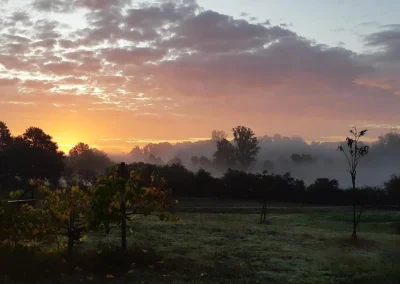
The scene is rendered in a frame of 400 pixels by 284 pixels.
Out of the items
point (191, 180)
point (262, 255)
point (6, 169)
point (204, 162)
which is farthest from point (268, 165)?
point (262, 255)

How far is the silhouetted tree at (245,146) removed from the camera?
11406 cm

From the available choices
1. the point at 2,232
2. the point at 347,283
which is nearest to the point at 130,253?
the point at 2,232

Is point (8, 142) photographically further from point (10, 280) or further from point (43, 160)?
point (10, 280)

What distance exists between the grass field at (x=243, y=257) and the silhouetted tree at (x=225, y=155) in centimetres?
9477

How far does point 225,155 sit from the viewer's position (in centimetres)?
11681

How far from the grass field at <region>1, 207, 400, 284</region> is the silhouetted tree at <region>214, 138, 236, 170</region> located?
94.8 m

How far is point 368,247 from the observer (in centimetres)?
1772

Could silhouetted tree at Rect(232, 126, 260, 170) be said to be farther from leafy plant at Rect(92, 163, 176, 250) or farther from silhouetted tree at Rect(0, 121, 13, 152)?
leafy plant at Rect(92, 163, 176, 250)

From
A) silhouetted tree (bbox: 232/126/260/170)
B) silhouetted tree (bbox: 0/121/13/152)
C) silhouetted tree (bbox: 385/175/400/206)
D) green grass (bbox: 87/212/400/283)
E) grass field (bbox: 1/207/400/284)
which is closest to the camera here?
grass field (bbox: 1/207/400/284)

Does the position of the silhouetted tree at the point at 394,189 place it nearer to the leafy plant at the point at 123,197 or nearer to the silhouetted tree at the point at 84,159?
the leafy plant at the point at 123,197

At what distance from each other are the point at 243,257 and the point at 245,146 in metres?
101

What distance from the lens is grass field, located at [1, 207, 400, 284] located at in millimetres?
11033

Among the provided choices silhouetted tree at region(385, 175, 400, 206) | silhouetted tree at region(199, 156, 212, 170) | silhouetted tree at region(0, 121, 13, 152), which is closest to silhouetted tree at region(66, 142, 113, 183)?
silhouetted tree at region(0, 121, 13, 152)

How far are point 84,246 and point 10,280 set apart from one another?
4169mm
